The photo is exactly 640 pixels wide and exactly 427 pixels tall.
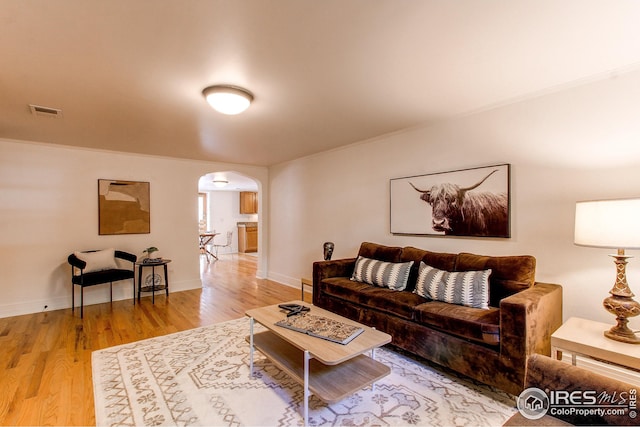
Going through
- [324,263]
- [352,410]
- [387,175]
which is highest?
[387,175]

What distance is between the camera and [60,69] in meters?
2.08

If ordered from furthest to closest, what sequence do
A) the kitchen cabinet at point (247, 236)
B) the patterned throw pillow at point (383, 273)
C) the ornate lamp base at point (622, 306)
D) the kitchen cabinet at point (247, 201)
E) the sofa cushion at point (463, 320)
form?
the kitchen cabinet at point (247, 201), the kitchen cabinet at point (247, 236), the patterned throw pillow at point (383, 273), the sofa cushion at point (463, 320), the ornate lamp base at point (622, 306)

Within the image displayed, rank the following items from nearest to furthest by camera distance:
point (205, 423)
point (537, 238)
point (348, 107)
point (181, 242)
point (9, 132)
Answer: point (205, 423)
point (537, 238)
point (348, 107)
point (9, 132)
point (181, 242)

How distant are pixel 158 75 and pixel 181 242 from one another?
3732mm

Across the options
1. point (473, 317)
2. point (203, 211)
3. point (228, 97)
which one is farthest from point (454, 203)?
point (203, 211)

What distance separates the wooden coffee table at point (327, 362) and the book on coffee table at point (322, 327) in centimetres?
3

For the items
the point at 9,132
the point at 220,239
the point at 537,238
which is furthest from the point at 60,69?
the point at 220,239

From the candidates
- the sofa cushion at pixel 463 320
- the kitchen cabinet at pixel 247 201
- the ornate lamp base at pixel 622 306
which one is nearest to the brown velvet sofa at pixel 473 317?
the sofa cushion at pixel 463 320

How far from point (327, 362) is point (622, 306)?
194 centimetres

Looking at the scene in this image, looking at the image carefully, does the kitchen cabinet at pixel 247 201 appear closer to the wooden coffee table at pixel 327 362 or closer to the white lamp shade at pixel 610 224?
the wooden coffee table at pixel 327 362

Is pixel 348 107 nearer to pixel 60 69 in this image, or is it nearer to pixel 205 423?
pixel 60 69

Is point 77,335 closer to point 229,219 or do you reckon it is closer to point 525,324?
point 525,324

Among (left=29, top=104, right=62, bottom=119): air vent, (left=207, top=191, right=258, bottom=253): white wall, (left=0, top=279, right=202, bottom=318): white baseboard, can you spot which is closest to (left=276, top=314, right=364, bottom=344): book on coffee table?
(left=29, top=104, right=62, bottom=119): air vent

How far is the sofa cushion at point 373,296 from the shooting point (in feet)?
8.82
